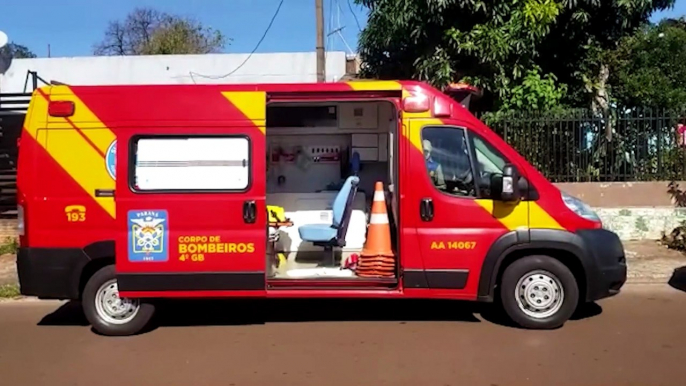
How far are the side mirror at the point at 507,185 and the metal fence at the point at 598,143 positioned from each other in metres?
5.58

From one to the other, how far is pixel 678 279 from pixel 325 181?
4.64m

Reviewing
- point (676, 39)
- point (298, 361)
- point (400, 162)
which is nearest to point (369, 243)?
point (400, 162)

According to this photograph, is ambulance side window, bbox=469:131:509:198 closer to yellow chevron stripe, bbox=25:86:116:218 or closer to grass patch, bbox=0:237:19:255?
yellow chevron stripe, bbox=25:86:116:218

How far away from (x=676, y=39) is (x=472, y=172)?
970 cm

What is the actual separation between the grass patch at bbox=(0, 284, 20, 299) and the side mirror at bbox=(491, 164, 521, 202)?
6114 millimetres

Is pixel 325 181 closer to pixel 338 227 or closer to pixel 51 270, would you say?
pixel 338 227

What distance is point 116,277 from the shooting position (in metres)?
6.89

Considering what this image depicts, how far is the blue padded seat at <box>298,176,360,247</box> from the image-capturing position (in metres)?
7.95

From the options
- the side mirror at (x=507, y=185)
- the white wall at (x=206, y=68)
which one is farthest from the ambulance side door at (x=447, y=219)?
the white wall at (x=206, y=68)

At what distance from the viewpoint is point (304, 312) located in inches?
316

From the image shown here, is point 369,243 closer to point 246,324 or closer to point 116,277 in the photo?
point 246,324

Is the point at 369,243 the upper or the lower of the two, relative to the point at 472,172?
lower

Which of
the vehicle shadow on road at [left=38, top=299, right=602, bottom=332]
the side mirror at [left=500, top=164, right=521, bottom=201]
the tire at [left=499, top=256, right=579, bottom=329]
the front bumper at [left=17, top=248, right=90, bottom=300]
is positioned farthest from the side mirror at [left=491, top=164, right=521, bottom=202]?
the front bumper at [left=17, top=248, right=90, bottom=300]

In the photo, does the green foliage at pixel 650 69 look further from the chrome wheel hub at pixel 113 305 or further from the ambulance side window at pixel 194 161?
the chrome wheel hub at pixel 113 305
